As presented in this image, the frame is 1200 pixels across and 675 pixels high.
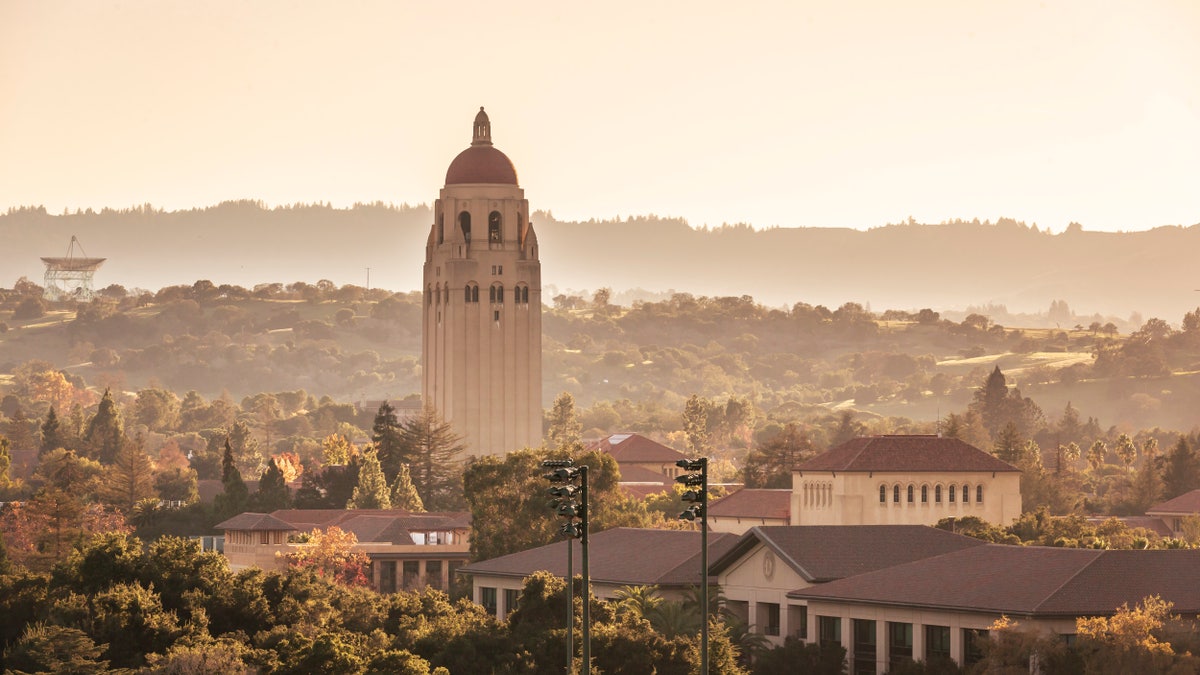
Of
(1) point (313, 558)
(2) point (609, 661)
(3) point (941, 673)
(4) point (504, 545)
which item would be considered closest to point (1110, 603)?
(3) point (941, 673)

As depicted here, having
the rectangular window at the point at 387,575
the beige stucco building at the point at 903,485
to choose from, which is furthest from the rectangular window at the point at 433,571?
the beige stucco building at the point at 903,485

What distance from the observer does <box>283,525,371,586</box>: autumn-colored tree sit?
6102 inches

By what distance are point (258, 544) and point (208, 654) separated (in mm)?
82175

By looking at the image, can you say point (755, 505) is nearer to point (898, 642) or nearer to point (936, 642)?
point (898, 642)

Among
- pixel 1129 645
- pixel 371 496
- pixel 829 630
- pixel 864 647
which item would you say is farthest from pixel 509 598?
pixel 371 496

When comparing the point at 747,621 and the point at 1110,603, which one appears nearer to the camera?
the point at 1110,603

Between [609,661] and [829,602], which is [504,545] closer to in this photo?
[829,602]

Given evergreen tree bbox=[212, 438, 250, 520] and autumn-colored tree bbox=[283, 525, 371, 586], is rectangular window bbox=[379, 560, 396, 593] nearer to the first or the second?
autumn-colored tree bbox=[283, 525, 371, 586]

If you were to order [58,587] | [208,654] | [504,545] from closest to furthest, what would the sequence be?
[208,654] → [58,587] → [504,545]

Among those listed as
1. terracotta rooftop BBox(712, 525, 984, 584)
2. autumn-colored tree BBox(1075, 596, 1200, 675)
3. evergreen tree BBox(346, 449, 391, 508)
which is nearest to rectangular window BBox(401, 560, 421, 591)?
evergreen tree BBox(346, 449, 391, 508)

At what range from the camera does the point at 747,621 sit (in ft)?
358

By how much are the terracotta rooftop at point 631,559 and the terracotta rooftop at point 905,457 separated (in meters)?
27.3

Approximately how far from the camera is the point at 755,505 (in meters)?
166

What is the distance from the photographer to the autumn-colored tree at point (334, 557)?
509 ft
